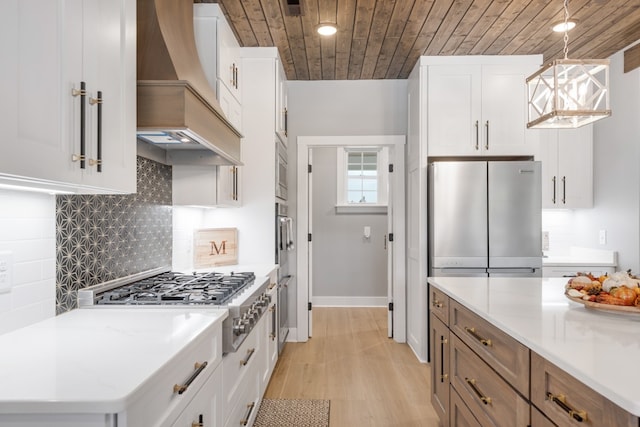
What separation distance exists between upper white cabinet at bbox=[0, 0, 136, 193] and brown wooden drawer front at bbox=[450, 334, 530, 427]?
1496 millimetres

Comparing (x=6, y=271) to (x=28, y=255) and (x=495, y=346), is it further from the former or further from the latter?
(x=495, y=346)

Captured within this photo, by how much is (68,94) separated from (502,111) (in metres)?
3.29

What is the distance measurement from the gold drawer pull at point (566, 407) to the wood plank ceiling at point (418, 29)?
2.31 meters

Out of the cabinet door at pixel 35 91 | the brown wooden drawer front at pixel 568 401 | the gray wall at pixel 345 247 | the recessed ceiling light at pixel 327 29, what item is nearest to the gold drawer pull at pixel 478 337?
Result: the brown wooden drawer front at pixel 568 401

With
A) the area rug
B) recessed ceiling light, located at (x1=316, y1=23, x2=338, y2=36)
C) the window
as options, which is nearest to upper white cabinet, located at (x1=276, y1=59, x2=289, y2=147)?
recessed ceiling light, located at (x1=316, y1=23, x2=338, y2=36)

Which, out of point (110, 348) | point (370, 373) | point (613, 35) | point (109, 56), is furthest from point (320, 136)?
point (110, 348)

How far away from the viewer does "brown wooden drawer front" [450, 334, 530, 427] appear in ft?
4.35

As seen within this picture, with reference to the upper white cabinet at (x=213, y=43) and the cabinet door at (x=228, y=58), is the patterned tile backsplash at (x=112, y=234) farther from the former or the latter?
the cabinet door at (x=228, y=58)

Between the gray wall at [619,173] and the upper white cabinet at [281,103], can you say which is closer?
the gray wall at [619,173]

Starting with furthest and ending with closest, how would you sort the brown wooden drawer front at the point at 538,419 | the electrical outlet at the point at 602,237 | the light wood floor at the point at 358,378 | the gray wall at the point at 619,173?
the electrical outlet at the point at 602,237 → the gray wall at the point at 619,173 → the light wood floor at the point at 358,378 → the brown wooden drawer front at the point at 538,419

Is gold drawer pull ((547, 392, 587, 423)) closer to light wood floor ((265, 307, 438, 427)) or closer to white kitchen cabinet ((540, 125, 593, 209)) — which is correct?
light wood floor ((265, 307, 438, 427))

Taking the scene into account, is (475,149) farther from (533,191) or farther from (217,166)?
(217,166)

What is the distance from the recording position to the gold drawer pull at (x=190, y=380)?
115 centimetres

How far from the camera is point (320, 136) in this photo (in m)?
4.10
